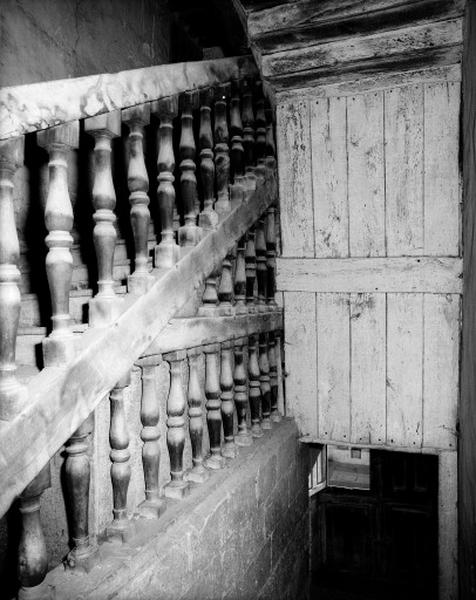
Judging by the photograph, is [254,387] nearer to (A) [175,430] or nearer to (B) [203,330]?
(B) [203,330]

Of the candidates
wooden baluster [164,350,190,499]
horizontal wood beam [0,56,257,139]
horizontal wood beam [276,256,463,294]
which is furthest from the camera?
horizontal wood beam [276,256,463,294]

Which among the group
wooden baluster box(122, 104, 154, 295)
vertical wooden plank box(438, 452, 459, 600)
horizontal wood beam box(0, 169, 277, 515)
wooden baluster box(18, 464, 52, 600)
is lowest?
vertical wooden plank box(438, 452, 459, 600)

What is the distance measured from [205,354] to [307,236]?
3.79 ft

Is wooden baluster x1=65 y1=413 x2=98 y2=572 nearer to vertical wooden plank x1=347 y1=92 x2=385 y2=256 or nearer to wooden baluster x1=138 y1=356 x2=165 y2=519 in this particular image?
wooden baluster x1=138 y1=356 x2=165 y2=519

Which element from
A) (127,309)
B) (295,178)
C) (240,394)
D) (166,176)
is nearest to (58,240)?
(127,309)

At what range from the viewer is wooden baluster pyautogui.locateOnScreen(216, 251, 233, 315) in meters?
2.12

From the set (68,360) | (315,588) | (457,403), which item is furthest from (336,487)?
(68,360)

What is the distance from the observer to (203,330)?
1887 mm

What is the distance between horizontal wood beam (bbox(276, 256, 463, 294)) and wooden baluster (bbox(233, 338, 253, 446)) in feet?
2.32

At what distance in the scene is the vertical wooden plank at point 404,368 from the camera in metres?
2.62

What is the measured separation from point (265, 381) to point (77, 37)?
7.50 feet

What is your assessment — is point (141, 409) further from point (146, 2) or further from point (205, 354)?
point (146, 2)

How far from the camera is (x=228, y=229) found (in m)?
2.07

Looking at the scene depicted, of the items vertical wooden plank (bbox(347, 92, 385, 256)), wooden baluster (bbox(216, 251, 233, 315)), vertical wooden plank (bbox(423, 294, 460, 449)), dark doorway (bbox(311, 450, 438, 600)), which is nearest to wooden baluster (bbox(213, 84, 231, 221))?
wooden baluster (bbox(216, 251, 233, 315))
